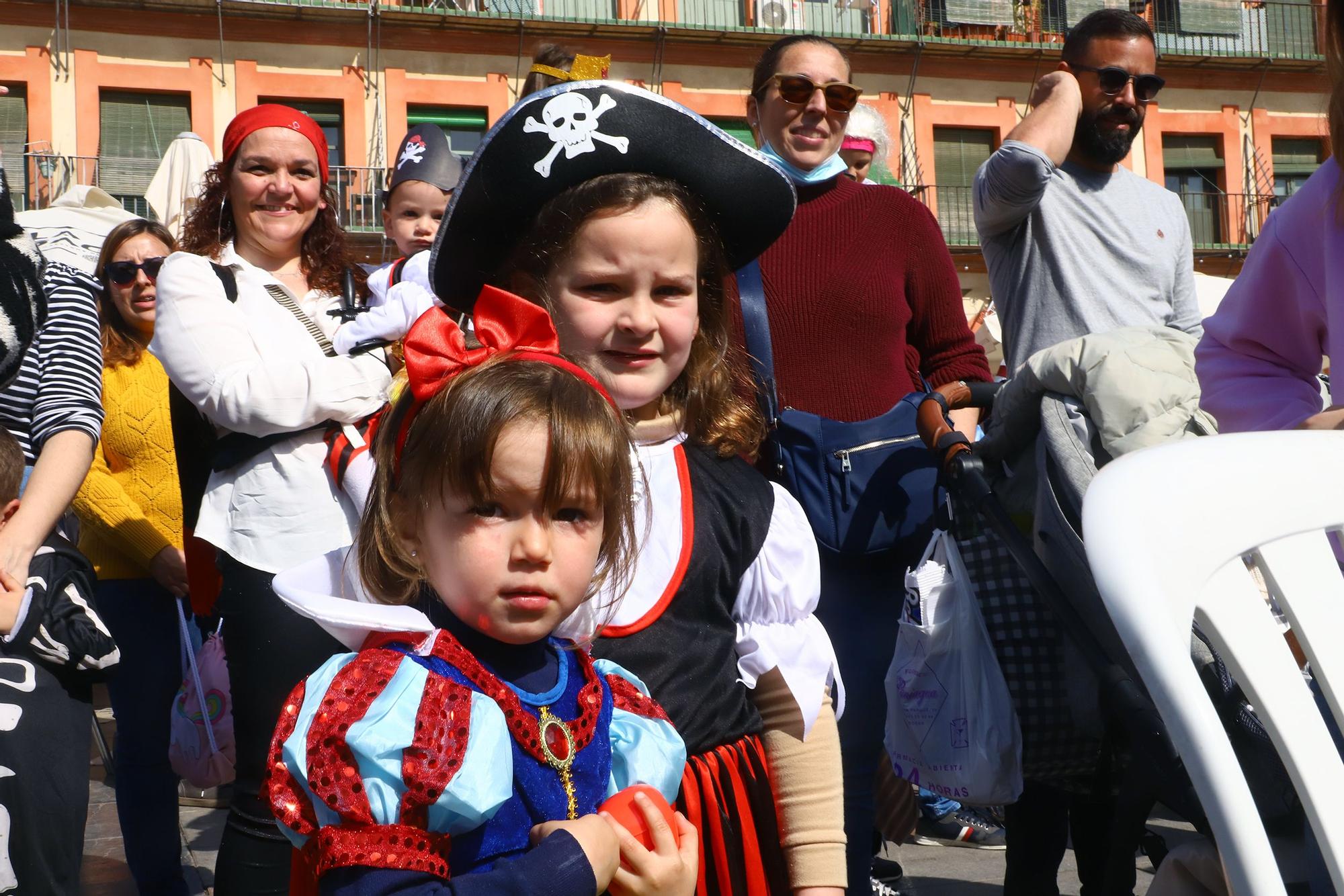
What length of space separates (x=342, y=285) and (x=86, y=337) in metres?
0.63

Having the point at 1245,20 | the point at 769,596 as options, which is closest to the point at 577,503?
the point at 769,596

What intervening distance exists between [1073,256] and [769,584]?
1903 millimetres

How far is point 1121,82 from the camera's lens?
3445 millimetres

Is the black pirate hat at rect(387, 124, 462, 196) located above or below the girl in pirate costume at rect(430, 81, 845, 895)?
above

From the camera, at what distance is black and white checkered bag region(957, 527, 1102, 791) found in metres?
2.83

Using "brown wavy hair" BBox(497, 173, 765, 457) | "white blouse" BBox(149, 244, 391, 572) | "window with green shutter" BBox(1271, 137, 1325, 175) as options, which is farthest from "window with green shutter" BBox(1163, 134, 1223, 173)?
"brown wavy hair" BBox(497, 173, 765, 457)

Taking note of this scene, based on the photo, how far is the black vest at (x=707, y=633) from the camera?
66.9 inches

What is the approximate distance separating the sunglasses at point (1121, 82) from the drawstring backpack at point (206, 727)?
2629 mm

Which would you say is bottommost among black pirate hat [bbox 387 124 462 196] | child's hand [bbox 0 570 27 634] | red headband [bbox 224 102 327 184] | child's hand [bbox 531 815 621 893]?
child's hand [bbox 531 815 621 893]

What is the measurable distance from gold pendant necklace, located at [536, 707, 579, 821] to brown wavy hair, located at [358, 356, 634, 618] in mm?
176

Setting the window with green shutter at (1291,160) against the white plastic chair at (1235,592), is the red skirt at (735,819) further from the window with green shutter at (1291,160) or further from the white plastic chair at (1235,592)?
the window with green shutter at (1291,160)

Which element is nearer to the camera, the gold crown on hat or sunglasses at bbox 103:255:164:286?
the gold crown on hat

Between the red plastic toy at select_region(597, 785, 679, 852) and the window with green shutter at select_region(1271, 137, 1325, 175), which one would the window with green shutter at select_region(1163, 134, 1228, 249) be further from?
the red plastic toy at select_region(597, 785, 679, 852)

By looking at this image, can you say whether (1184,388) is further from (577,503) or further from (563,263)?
(577,503)
